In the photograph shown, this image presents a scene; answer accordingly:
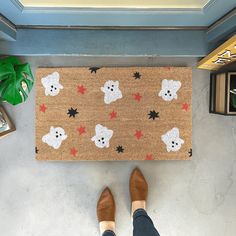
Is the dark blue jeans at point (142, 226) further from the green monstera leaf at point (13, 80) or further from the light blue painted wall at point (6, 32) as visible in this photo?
the light blue painted wall at point (6, 32)

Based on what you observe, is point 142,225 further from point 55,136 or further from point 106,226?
point 55,136

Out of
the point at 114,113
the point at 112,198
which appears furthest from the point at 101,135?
the point at 112,198

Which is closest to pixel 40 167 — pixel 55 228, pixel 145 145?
pixel 55 228

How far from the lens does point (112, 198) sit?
1.62 meters

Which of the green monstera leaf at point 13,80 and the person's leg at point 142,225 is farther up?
the green monstera leaf at point 13,80

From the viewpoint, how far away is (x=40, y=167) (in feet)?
5.33

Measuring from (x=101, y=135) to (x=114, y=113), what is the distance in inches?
5.5

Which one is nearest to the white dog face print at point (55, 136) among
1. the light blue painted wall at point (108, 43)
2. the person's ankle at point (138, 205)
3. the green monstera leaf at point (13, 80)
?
the green monstera leaf at point (13, 80)

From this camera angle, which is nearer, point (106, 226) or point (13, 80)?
point (13, 80)

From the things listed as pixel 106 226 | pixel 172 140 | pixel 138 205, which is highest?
pixel 172 140

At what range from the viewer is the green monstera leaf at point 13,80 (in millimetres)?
1292

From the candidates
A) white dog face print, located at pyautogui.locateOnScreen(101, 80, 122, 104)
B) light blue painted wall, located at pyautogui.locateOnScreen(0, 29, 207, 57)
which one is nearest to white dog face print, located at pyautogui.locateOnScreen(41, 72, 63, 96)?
light blue painted wall, located at pyautogui.locateOnScreen(0, 29, 207, 57)

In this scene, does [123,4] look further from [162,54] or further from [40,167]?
[40,167]

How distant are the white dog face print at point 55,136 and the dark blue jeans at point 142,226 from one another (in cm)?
55
